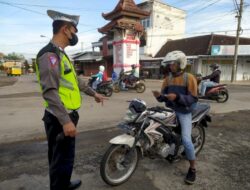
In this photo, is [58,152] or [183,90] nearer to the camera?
[58,152]

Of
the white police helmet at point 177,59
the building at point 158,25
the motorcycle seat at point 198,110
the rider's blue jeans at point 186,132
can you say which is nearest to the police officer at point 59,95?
the white police helmet at point 177,59

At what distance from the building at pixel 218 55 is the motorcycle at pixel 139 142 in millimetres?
26197

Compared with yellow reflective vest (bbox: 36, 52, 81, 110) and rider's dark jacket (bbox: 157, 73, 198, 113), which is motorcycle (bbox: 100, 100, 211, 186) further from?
yellow reflective vest (bbox: 36, 52, 81, 110)

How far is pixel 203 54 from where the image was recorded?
94.5 ft

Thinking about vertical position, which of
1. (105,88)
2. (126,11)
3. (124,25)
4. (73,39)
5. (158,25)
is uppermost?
(158,25)

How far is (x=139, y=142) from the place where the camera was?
3199 mm

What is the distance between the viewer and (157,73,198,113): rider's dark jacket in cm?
317

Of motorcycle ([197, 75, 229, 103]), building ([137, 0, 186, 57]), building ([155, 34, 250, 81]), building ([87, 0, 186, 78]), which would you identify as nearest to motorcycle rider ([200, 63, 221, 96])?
motorcycle ([197, 75, 229, 103])

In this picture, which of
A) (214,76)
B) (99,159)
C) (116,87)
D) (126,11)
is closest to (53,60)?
(99,159)

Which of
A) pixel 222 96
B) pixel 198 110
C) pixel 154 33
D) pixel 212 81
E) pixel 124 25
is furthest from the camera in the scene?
pixel 154 33

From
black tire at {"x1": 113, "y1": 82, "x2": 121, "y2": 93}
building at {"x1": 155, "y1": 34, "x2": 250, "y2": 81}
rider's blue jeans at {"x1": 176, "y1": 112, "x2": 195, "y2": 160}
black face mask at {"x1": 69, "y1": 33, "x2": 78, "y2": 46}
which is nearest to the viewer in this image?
black face mask at {"x1": 69, "y1": 33, "x2": 78, "y2": 46}

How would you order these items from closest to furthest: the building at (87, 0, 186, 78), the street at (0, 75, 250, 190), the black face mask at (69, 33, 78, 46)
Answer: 1. the black face mask at (69, 33, 78, 46)
2. the street at (0, 75, 250, 190)
3. the building at (87, 0, 186, 78)

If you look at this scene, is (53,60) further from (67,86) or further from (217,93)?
(217,93)

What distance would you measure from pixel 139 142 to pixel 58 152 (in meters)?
1.16
